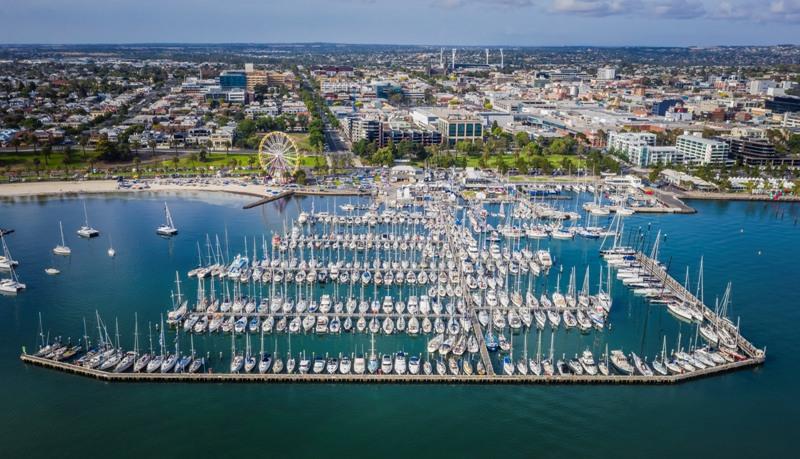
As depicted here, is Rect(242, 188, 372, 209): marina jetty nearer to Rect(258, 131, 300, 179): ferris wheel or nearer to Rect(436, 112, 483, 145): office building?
Rect(258, 131, 300, 179): ferris wheel

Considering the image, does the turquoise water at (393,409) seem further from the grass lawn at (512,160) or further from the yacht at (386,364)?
the grass lawn at (512,160)

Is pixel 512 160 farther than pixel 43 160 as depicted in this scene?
Yes

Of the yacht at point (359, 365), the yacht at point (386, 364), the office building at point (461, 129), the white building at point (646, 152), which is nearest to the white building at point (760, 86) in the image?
the white building at point (646, 152)

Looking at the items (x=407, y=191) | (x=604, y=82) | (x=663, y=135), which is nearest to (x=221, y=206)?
(x=407, y=191)

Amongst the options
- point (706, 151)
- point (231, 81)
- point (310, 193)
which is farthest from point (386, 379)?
point (231, 81)

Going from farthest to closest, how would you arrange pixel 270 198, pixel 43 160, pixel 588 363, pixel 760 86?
pixel 760 86, pixel 43 160, pixel 270 198, pixel 588 363

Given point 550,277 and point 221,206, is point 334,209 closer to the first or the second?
point 221,206

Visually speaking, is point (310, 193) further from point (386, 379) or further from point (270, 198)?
point (386, 379)
